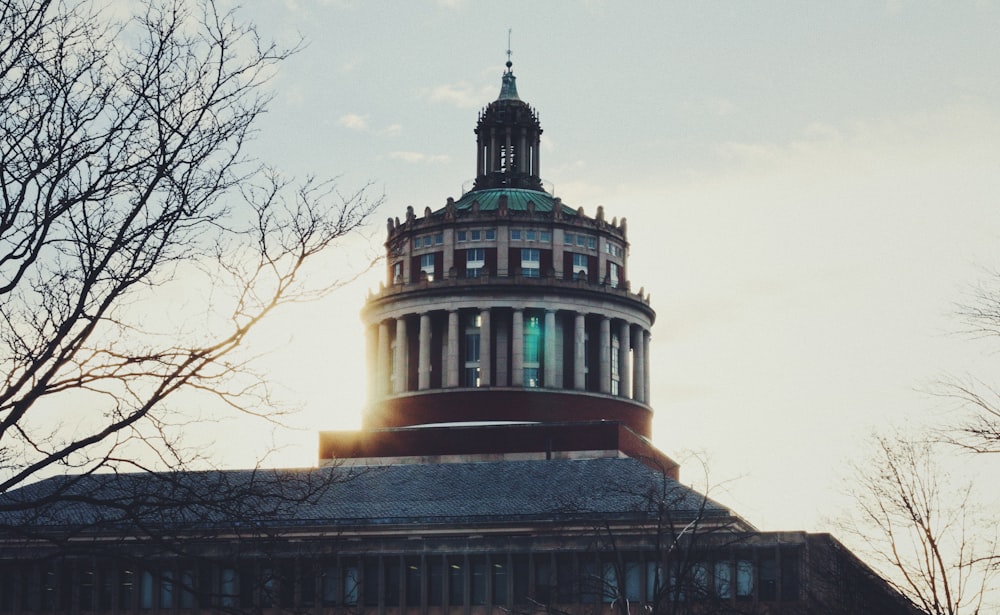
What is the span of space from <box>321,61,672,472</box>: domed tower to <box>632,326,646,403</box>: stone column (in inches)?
3.5

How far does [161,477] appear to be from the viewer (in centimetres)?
1897

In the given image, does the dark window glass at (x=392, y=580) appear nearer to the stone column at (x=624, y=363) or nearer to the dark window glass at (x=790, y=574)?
the dark window glass at (x=790, y=574)

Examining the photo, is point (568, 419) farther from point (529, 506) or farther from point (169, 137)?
point (169, 137)

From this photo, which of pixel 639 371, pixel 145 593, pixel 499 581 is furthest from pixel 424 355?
pixel 145 593

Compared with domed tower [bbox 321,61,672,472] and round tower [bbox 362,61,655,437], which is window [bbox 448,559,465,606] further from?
round tower [bbox 362,61,655,437]

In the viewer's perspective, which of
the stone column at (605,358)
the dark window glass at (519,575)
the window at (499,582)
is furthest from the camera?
the stone column at (605,358)

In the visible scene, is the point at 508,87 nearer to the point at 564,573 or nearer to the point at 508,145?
the point at 508,145

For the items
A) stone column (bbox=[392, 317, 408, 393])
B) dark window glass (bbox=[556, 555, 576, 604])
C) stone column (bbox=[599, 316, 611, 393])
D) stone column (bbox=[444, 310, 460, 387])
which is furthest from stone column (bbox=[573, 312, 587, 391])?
dark window glass (bbox=[556, 555, 576, 604])

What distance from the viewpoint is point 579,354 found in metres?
97.1

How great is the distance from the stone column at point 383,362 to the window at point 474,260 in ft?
21.9

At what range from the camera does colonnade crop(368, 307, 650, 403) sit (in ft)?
317

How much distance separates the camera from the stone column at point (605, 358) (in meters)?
98.2

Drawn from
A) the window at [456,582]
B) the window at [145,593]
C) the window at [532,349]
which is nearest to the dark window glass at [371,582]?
the window at [456,582]

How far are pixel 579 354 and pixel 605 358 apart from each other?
2.22 m
